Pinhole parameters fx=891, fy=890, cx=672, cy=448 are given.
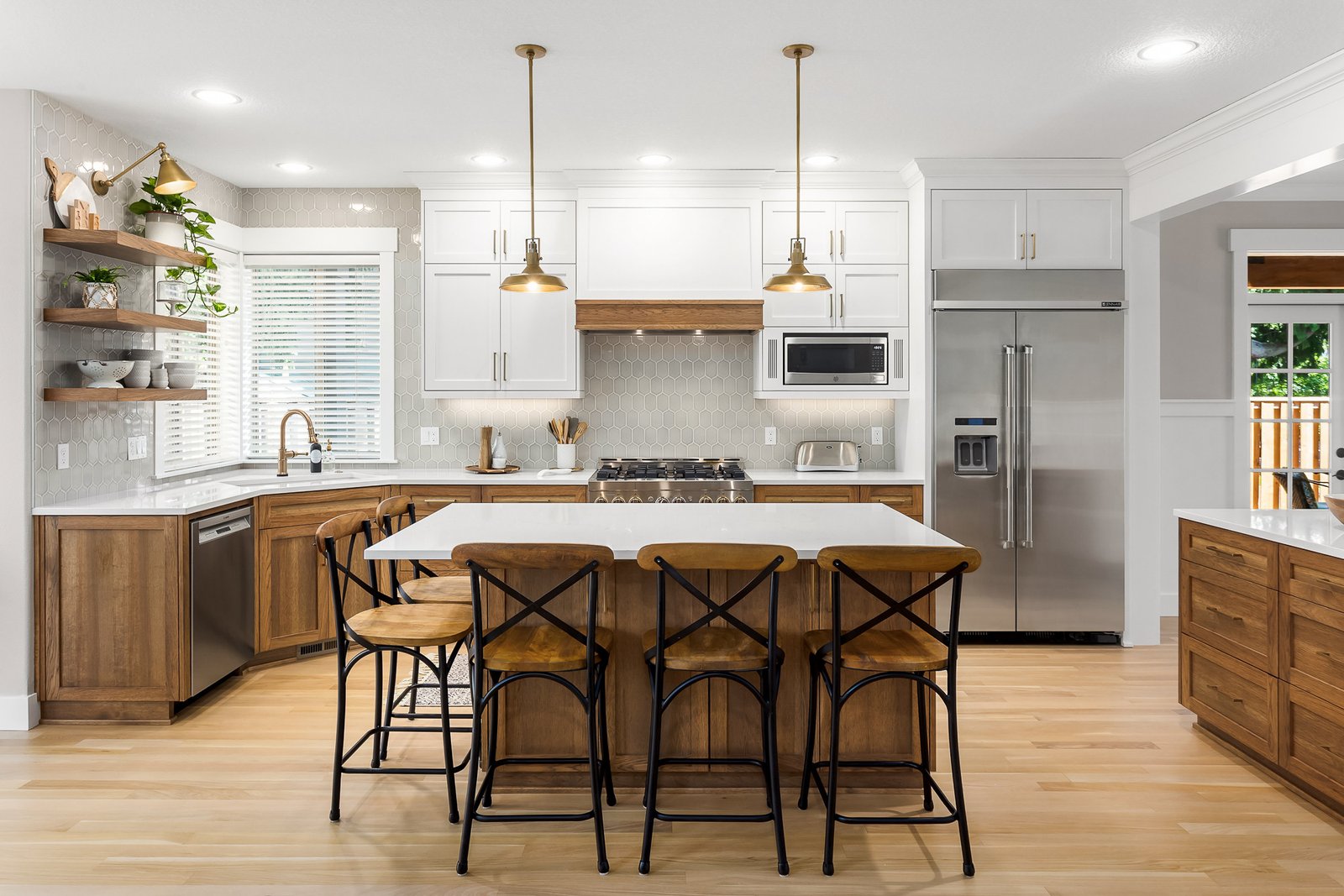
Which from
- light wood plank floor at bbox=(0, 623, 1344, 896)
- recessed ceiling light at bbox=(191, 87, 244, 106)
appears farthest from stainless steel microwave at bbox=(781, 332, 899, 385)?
recessed ceiling light at bbox=(191, 87, 244, 106)

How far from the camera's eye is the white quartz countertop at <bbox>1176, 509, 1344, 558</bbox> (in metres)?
2.76

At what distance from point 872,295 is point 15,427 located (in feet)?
13.4

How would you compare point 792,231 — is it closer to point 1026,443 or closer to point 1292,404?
point 1026,443

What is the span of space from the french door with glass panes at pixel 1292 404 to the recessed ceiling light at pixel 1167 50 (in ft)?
8.74

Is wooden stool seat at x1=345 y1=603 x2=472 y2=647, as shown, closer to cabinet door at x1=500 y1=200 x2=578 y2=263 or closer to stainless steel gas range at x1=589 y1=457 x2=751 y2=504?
stainless steel gas range at x1=589 y1=457 x2=751 y2=504

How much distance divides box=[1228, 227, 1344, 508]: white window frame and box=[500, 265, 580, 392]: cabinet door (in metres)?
3.84

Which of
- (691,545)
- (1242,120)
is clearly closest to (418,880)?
(691,545)

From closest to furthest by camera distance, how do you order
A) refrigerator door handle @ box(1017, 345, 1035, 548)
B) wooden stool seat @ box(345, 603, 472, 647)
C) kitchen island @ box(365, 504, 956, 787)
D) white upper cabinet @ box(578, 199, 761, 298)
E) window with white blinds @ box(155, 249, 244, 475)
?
wooden stool seat @ box(345, 603, 472, 647), kitchen island @ box(365, 504, 956, 787), window with white blinds @ box(155, 249, 244, 475), refrigerator door handle @ box(1017, 345, 1035, 548), white upper cabinet @ box(578, 199, 761, 298)

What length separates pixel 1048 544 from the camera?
4742 millimetres

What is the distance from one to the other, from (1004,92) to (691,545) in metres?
2.58

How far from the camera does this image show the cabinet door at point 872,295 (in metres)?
5.01

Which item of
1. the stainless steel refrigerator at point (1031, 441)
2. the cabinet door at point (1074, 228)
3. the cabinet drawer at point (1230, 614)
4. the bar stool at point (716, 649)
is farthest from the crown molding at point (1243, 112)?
the bar stool at point (716, 649)

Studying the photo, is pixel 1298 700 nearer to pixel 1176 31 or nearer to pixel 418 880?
pixel 1176 31

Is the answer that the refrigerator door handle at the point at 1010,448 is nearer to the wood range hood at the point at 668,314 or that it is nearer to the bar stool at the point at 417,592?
the wood range hood at the point at 668,314
